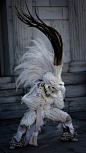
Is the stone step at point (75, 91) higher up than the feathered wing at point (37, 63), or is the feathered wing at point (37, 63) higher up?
the feathered wing at point (37, 63)

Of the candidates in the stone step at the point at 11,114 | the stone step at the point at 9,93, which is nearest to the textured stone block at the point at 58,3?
the stone step at the point at 9,93

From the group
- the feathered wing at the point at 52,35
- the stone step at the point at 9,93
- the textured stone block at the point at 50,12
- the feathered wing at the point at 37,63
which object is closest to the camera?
the feathered wing at the point at 52,35

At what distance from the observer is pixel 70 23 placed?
983cm

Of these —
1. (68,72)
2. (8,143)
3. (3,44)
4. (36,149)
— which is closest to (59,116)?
(36,149)

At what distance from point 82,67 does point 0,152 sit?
5316 mm

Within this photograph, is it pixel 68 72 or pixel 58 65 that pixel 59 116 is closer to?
pixel 58 65

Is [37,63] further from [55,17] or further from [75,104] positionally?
[55,17]

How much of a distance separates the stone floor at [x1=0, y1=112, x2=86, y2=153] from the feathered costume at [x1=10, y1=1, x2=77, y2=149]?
0.47ft

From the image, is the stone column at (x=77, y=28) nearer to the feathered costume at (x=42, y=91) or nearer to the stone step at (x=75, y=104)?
the stone step at (x=75, y=104)

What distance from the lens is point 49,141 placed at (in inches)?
221

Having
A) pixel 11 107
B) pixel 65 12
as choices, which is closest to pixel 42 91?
pixel 11 107

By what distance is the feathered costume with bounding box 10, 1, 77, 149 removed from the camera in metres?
5.16

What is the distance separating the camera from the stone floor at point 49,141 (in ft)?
16.6

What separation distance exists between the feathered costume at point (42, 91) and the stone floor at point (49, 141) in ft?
0.47
